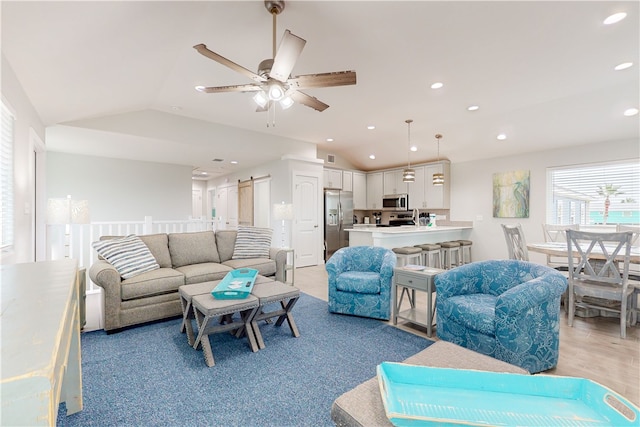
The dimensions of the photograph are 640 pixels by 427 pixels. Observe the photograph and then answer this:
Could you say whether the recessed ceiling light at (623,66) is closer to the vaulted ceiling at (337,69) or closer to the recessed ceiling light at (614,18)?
the vaulted ceiling at (337,69)

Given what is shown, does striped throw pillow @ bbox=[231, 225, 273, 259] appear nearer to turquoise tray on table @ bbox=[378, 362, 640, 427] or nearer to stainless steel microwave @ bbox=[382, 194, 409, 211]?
turquoise tray on table @ bbox=[378, 362, 640, 427]

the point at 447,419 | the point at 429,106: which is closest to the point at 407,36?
the point at 429,106

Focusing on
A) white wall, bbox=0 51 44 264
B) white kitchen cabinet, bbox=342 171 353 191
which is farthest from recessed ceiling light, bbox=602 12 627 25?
white kitchen cabinet, bbox=342 171 353 191

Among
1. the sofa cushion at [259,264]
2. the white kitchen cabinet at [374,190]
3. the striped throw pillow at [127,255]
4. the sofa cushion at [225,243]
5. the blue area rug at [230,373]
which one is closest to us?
the blue area rug at [230,373]

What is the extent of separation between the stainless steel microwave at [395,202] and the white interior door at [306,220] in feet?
7.09

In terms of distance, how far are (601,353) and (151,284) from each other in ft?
14.0

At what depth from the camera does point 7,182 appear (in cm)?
234

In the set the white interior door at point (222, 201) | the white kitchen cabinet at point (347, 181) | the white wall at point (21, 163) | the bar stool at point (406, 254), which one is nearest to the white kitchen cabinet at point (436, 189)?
the white kitchen cabinet at point (347, 181)

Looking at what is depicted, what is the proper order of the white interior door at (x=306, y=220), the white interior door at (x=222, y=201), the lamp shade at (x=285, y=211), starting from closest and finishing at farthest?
the lamp shade at (x=285, y=211) < the white interior door at (x=306, y=220) < the white interior door at (x=222, y=201)

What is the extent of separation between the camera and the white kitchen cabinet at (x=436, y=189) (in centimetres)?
671

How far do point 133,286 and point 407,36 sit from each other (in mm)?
3623

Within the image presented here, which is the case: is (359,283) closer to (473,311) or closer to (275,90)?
(473,311)

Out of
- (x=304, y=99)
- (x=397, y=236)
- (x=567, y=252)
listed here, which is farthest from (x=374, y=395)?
(x=397, y=236)

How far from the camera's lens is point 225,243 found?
14.0 feet
